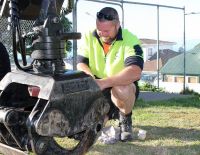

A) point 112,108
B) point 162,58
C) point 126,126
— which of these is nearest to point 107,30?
point 112,108

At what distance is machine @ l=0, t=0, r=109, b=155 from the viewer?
8.69 feet

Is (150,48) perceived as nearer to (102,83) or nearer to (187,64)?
(187,64)

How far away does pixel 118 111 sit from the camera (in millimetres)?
5594

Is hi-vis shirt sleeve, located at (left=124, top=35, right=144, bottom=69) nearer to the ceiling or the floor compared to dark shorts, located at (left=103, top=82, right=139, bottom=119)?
nearer to the ceiling

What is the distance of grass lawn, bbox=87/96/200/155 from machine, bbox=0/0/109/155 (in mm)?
2086

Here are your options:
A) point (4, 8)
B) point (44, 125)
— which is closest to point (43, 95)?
point (44, 125)

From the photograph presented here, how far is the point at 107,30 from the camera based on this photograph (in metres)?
4.79

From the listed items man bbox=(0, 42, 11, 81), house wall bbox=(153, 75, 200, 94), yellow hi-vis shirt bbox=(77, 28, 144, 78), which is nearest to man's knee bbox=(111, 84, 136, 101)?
yellow hi-vis shirt bbox=(77, 28, 144, 78)

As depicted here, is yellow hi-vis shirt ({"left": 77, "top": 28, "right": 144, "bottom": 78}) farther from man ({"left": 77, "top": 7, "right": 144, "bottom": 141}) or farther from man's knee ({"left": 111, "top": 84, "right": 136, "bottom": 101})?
man's knee ({"left": 111, "top": 84, "right": 136, "bottom": 101})

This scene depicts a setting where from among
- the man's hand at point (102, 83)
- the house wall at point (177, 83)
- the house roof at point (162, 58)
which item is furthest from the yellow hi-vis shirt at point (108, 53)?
the house roof at point (162, 58)

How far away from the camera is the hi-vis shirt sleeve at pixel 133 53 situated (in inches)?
185

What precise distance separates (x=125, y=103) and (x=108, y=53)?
554 mm

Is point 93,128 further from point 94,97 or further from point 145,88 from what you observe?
point 145,88

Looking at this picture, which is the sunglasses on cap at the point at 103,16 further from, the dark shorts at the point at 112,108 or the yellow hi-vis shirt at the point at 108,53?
the dark shorts at the point at 112,108
